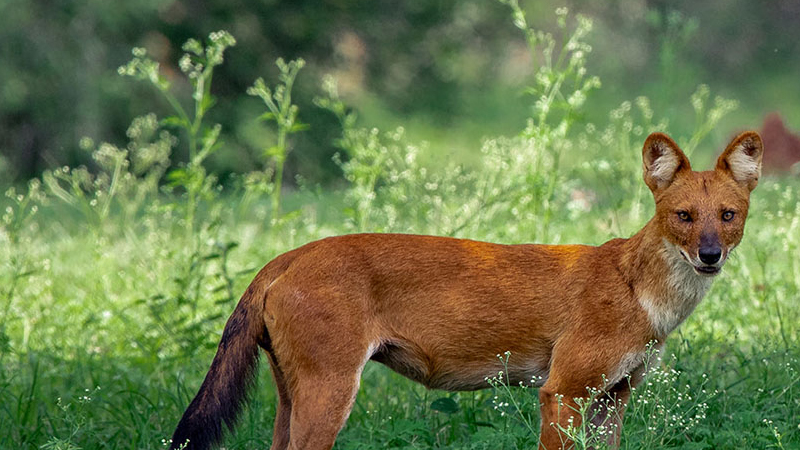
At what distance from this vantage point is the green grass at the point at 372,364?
172 inches

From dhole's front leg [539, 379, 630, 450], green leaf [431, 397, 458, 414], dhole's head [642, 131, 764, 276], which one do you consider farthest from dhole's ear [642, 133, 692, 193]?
green leaf [431, 397, 458, 414]

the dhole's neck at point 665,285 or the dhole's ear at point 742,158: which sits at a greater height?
the dhole's ear at point 742,158

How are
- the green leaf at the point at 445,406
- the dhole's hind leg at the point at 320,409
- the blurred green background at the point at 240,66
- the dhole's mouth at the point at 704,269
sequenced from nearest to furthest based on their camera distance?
1. the dhole's hind leg at the point at 320,409
2. the dhole's mouth at the point at 704,269
3. the green leaf at the point at 445,406
4. the blurred green background at the point at 240,66

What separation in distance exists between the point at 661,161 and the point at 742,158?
0.29 m

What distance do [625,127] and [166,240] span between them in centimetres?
279

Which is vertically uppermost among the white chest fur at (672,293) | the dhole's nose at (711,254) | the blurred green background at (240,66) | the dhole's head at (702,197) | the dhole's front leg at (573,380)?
the blurred green background at (240,66)

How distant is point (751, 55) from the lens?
76.9 feet

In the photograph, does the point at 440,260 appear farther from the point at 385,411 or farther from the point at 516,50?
the point at 516,50

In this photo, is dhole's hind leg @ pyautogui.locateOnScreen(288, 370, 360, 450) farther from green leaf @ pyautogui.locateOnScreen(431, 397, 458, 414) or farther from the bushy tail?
green leaf @ pyautogui.locateOnScreen(431, 397, 458, 414)

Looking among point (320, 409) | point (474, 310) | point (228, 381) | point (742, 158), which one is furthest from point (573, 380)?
point (228, 381)

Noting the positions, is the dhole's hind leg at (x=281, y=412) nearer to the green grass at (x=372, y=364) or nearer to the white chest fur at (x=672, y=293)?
the green grass at (x=372, y=364)

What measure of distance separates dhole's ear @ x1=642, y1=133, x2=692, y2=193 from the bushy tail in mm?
1475

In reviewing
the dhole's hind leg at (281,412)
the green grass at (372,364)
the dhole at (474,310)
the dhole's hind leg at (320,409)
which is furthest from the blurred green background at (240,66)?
the dhole's hind leg at (320,409)

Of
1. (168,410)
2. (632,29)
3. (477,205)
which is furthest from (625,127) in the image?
(632,29)
